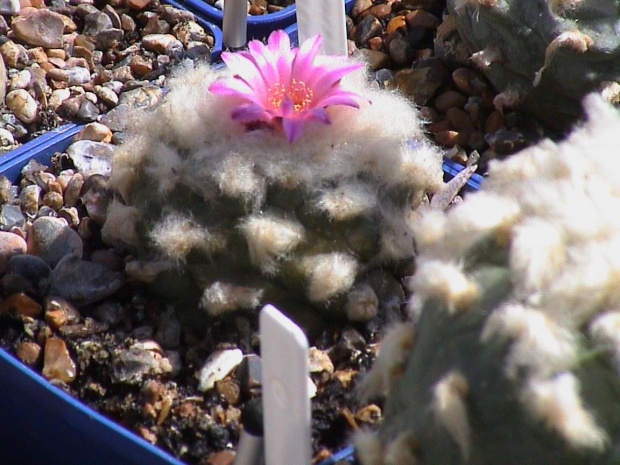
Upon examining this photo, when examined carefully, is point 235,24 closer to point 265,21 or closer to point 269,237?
point 265,21

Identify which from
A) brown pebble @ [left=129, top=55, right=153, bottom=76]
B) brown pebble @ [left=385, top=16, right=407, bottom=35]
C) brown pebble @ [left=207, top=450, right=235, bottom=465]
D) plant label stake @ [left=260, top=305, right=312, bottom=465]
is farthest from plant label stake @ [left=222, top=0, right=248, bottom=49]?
plant label stake @ [left=260, top=305, right=312, bottom=465]

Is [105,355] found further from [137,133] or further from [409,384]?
[409,384]

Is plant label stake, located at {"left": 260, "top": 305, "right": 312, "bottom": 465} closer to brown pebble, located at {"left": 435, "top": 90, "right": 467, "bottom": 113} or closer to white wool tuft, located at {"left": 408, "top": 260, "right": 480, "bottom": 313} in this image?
white wool tuft, located at {"left": 408, "top": 260, "right": 480, "bottom": 313}

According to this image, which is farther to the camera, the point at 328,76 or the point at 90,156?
the point at 90,156

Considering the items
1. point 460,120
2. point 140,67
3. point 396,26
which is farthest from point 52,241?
point 396,26

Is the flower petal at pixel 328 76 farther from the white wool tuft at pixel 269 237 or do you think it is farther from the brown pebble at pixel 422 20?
the brown pebble at pixel 422 20

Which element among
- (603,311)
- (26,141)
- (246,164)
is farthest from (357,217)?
(26,141)

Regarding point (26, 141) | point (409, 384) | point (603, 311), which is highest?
point (603, 311)
